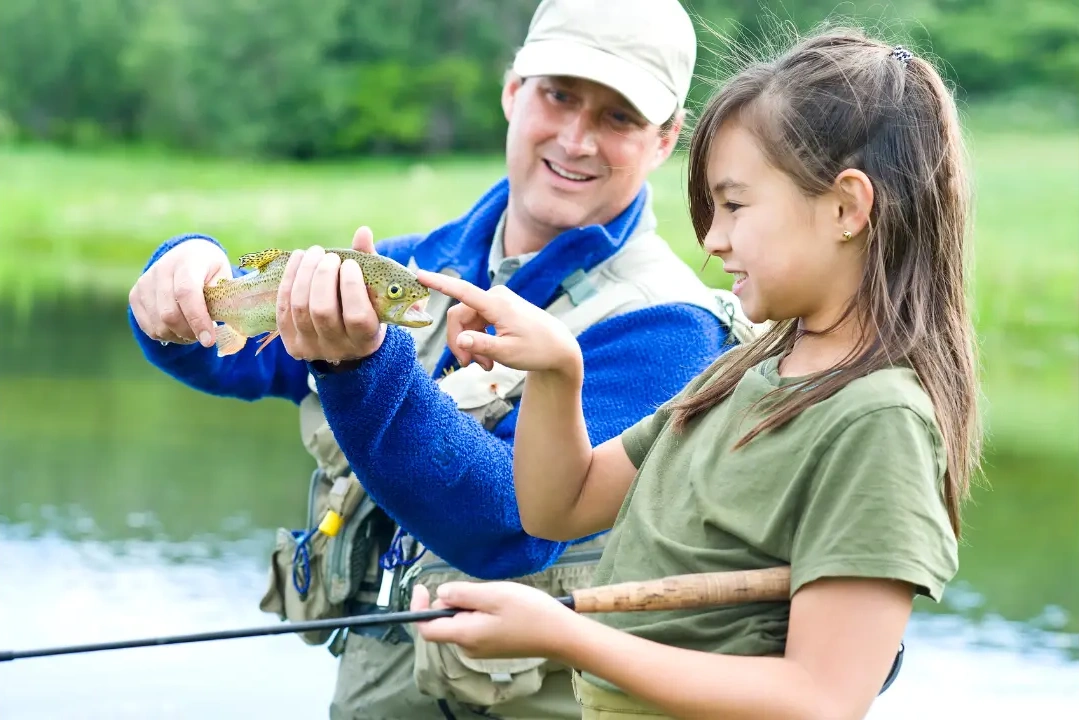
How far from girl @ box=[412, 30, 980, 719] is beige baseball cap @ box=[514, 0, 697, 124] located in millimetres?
927

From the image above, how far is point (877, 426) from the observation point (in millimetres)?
1832

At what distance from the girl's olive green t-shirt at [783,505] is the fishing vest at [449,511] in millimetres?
778

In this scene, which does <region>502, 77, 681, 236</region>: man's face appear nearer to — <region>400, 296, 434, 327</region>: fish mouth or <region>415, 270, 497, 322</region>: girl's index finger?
<region>400, 296, 434, 327</region>: fish mouth

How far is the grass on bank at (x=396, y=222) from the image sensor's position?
39.7 ft

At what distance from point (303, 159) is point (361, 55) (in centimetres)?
403

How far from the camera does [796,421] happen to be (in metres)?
1.94

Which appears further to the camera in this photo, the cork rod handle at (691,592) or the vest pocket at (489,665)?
the vest pocket at (489,665)

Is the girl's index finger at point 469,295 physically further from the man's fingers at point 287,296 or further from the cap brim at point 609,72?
the cap brim at point 609,72

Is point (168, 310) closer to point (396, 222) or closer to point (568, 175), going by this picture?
point (568, 175)

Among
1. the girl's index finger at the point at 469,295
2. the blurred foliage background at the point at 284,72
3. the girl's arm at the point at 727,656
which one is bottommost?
the girl's arm at the point at 727,656

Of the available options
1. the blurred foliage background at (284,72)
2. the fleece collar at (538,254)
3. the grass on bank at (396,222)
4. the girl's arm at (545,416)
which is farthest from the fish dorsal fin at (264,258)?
the blurred foliage background at (284,72)

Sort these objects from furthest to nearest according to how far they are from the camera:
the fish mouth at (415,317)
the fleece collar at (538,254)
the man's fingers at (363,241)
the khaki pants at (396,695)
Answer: the fleece collar at (538,254) < the khaki pants at (396,695) < the man's fingers at (363,241) < the fish mouth at (415,317)

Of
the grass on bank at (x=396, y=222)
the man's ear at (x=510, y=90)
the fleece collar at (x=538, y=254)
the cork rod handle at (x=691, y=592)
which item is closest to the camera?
the cork rod handle at (x=691, y=592)

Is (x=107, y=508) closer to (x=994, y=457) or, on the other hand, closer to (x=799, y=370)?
(x=994, y=457)
